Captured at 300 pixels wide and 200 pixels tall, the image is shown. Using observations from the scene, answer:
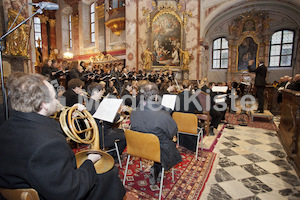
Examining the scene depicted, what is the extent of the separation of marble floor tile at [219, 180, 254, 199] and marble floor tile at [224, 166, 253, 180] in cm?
17

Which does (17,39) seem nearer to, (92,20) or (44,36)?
(92,20)

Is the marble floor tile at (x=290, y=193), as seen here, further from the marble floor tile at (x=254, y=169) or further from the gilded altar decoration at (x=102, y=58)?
the gilded altar decoration at (x=102, y=58)

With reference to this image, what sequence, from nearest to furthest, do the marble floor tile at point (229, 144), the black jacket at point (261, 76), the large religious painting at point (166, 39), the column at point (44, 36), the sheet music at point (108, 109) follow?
the sheet music at point (108, 109), the marble floor tile at point (229, 144), the black jacket at point (261, 76), the large religious painting at point (166, 39), the column at point (44, 36)

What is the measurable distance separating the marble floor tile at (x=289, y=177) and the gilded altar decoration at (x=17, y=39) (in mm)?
6993

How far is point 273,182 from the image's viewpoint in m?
2.59

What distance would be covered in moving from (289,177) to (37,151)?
138 inches

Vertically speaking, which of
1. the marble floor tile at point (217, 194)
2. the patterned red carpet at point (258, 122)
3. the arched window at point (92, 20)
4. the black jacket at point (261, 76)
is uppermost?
the arched window at point (92, 20)

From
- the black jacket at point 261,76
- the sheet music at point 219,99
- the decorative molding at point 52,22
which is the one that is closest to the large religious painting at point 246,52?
the black jacket at point 261,76

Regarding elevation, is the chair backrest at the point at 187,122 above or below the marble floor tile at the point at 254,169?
above

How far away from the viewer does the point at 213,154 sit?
3.46 metres

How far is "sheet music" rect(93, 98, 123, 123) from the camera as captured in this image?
2.18 metres

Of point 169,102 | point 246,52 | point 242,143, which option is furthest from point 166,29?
point 169,102

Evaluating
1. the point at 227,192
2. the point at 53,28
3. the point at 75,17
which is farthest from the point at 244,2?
the point at 53,28

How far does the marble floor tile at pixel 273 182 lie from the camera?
8.14ft
